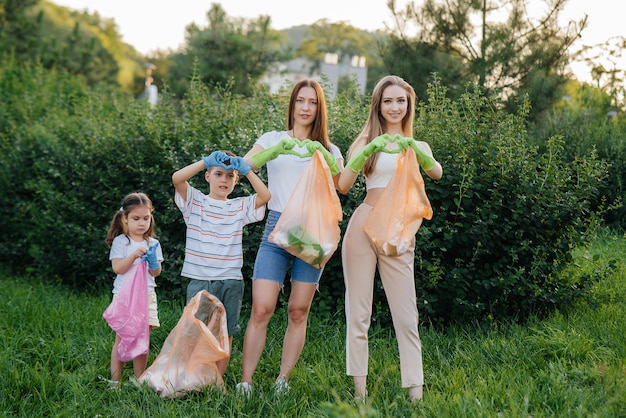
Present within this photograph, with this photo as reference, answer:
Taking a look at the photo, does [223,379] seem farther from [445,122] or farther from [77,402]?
[445,122]

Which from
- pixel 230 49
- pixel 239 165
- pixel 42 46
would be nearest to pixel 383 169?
pixel 239 165

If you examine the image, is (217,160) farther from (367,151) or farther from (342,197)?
(342,197)

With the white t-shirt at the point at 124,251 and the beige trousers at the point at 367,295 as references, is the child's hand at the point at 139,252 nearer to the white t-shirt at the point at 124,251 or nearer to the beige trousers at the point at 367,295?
the white t-shirt at the point at 124,251

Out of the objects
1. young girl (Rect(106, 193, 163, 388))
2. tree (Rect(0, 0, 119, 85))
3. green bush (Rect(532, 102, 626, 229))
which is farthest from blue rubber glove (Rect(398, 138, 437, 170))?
tree (Rect(0, 0, 119, 85))

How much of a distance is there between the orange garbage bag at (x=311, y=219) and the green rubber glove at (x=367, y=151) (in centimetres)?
16

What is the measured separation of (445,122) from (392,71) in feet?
16.5

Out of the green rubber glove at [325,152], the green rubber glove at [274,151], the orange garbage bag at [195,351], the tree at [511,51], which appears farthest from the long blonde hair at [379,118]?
the tree at [511,51]

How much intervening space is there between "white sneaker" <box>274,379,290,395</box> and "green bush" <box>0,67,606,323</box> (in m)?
1.38

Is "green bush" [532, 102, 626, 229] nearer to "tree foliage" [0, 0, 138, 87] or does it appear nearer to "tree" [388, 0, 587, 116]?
"tree" [388, 0, 587, 116]

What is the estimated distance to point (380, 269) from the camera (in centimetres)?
360

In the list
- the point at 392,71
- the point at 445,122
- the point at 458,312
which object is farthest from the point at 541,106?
the point at 458,312

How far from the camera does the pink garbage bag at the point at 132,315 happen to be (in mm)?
3785

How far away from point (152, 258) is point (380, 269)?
1.30 meters

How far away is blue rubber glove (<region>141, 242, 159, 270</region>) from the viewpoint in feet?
12.5
